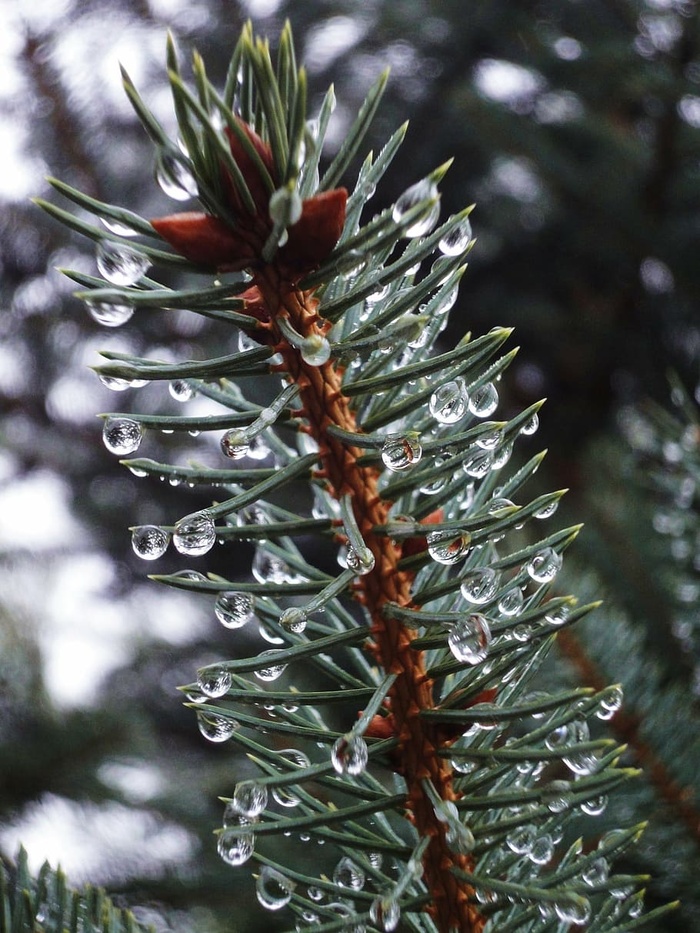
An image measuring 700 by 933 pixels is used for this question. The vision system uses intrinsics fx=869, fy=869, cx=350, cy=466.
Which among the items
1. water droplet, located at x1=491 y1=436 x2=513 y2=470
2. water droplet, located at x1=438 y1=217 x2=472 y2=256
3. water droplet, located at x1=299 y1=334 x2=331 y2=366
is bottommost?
water droplet, located at x1=491 y1=436 x2=513 y2=470

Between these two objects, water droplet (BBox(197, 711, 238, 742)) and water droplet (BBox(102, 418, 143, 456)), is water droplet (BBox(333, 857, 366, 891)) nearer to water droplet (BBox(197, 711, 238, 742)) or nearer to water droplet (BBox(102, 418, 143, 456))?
water droplet (BBox(197, 711, 238, 742))

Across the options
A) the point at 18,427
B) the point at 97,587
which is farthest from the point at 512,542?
the point at 18,427

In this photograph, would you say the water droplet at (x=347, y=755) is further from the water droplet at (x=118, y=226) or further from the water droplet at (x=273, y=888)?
the water droplet at (x=118, y=226)

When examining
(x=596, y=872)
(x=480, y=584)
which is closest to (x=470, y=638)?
(x=480, y=584)

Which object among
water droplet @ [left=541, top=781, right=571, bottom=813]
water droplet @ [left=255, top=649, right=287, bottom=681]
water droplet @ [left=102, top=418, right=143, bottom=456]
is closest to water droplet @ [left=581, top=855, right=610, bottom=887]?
water droplet @ [left=541, top=781, right=571, bottom=813]

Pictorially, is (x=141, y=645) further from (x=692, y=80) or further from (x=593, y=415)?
(x=692, y=80)
